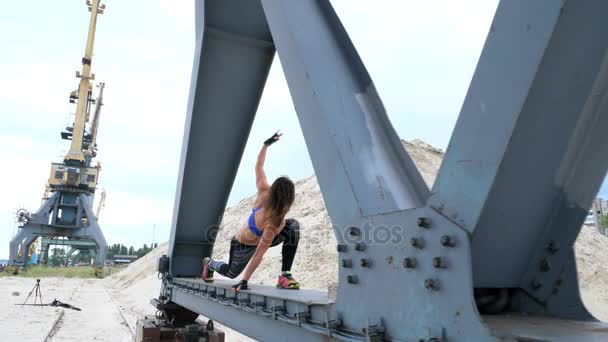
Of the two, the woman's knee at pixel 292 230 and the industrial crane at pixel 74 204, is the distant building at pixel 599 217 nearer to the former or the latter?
the woman's knee at pixel 292 230

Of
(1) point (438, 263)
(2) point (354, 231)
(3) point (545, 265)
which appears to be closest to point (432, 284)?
(1) point (438, 263)

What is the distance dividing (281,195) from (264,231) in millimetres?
350

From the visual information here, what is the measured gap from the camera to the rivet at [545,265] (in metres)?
1.54

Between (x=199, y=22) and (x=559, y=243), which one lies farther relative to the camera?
(x=199, y=22)

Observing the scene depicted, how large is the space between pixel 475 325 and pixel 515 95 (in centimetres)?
64

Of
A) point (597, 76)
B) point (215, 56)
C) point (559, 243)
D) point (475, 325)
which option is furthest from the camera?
point (215, 56)

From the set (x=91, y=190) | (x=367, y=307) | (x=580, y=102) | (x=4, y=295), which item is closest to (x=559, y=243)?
(x=580, y=102)

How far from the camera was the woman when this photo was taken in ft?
10.7

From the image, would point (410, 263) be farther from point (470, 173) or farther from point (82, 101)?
point (82, 101)

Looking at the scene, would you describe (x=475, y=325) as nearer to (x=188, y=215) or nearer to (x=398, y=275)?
(x=398, y=275)

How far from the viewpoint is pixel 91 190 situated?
39.6 meters

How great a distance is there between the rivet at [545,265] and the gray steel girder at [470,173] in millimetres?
10

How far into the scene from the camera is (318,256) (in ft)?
40.5

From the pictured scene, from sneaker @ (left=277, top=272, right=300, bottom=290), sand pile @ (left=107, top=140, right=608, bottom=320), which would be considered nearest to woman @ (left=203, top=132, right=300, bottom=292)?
sneaker @ (left=277, top=272, right=300, bottom=290)
